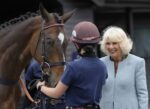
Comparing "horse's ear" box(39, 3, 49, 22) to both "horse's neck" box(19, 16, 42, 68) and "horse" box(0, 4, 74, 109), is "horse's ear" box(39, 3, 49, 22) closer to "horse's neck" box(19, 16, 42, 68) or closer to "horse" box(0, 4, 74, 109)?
"horse" box(0, 4, 74, 109)

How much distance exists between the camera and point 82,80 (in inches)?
190

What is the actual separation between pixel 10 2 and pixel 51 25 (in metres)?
6.45

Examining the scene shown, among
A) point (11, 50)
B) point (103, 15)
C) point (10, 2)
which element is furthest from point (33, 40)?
point (103, 15)

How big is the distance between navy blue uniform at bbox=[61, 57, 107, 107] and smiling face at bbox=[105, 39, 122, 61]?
2.28 feet

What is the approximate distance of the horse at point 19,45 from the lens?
18.9 feet

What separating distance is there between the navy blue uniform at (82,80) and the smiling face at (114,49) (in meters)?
0.70

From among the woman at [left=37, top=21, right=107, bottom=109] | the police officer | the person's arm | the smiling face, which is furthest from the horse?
the woman at [left=37, top=21, right=107, bottom=109]

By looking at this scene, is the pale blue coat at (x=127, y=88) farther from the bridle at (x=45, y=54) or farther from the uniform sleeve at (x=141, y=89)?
the bridle at (x=45, y=54)

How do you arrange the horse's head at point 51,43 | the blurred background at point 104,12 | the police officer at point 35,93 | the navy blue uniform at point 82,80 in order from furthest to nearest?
the blurred background at point 104,12 → the police officer at point 35,93 → the horse's head at point 51,43 → the navy blue uniform at point 82,80

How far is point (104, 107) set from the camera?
222 inches

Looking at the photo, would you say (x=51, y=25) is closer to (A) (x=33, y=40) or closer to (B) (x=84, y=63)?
(A) (x=33, y=40)

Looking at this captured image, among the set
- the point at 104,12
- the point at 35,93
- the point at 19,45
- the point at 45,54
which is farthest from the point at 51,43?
the point at 104,12

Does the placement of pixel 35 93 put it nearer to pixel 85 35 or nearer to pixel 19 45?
pixel 19 45

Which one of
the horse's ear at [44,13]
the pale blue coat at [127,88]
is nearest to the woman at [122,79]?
the pale blue coat at [127,88]
